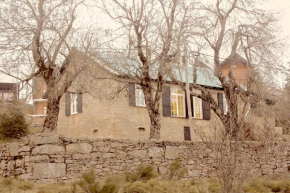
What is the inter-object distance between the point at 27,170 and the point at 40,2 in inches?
245

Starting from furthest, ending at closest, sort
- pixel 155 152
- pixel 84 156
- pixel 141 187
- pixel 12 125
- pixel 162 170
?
pixel 12 125
pixel 155 152
pixel 162 170
pixel 84 156
pixel 141 187

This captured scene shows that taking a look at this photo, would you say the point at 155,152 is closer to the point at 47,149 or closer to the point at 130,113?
the point at 47,149

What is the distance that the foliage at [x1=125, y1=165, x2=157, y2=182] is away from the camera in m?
12.3

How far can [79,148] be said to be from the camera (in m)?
12.9

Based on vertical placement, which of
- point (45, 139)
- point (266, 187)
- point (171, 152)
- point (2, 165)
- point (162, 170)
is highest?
point (45, 139)

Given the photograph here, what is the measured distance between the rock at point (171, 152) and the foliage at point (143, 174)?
1800 mm

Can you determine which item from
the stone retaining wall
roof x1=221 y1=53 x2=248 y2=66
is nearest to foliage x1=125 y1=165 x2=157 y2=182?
the stone retaining wall

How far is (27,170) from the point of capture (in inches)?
481

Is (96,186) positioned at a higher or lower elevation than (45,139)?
lower

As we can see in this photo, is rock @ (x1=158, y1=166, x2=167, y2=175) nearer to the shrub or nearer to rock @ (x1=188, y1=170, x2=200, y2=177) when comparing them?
rock @ (x1=188, y1=170, x2=200, y2=177)

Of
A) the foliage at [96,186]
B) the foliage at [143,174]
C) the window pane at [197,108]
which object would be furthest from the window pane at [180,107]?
the foliage at [96,186]

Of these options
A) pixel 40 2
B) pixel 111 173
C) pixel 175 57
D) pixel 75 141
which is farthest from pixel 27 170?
pixel 175 57

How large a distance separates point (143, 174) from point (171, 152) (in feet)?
7.58

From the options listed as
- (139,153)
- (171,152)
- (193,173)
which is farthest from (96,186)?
(193,173)
